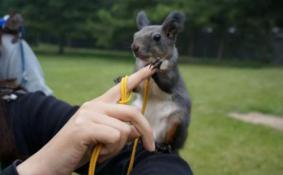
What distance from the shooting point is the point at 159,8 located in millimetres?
19188

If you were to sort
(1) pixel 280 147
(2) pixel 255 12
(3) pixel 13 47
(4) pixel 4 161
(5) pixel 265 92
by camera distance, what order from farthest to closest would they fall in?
(2) pixel 255 12 < (5) pixel 265 92 < (1) pixel 280 147 < (3) pixel 13 47 < (4) pixel 4 161

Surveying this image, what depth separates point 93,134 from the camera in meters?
1.10

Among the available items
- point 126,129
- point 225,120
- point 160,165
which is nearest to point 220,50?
point 225,120

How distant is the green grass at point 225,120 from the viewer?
491 cm

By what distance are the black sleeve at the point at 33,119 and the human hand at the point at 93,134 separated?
0.52 meters

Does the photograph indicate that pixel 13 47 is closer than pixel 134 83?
No

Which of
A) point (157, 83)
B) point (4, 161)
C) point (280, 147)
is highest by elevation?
point (157, 83)

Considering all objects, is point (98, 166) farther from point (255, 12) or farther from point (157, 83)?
point (255, 12)

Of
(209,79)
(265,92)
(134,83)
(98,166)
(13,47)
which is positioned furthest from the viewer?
(209,79)

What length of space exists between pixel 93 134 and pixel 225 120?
6.01 m

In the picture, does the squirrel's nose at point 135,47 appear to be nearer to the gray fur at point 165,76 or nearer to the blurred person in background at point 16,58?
the gray fur at point 165,76

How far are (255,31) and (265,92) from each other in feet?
38.4

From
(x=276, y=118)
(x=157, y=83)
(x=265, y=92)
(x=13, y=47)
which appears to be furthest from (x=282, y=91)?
(x=157, y=83)

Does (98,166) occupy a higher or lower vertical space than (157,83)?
lower
